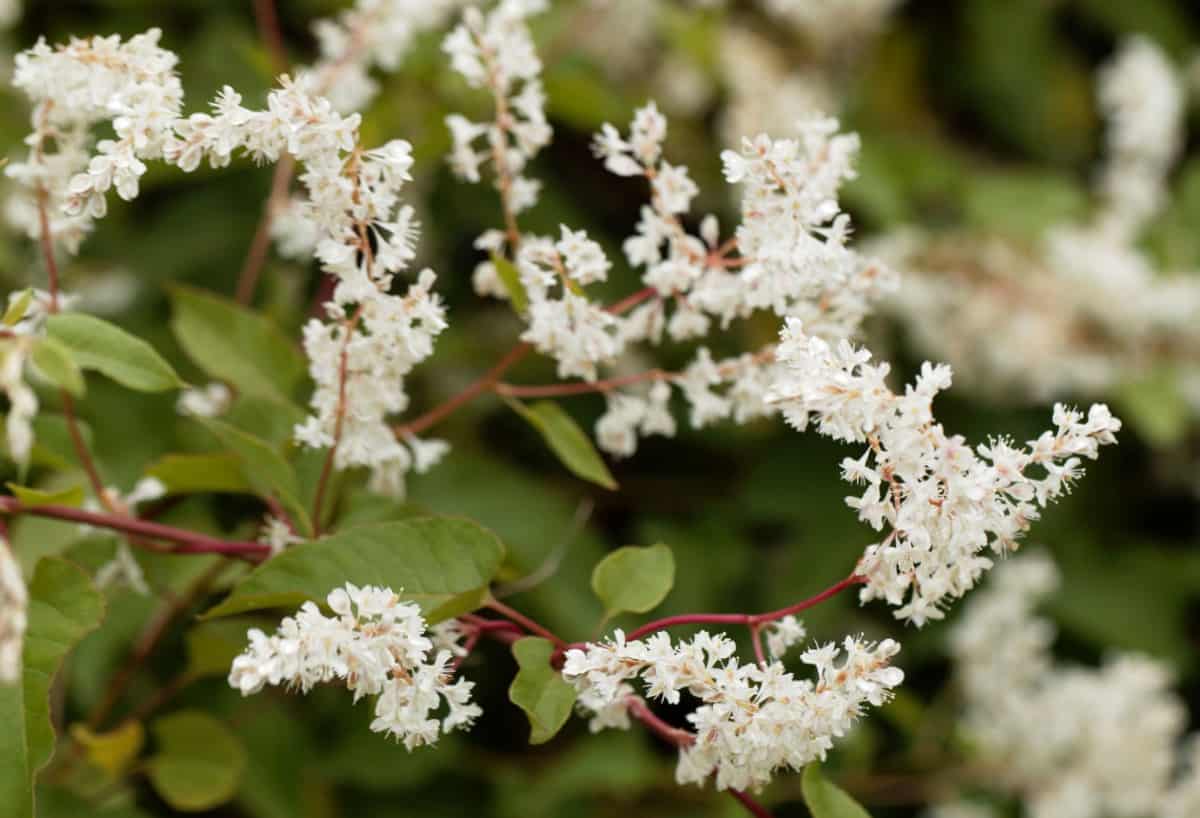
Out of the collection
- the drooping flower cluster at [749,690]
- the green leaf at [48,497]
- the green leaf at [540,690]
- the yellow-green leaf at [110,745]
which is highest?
the drooping flower cluster at [749,690]

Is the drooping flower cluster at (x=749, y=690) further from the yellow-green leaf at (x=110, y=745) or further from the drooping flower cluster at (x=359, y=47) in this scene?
the drooping flower cluster at (x=359, y=47)

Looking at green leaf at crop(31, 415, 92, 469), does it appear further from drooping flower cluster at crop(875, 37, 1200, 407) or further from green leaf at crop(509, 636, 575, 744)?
drooping flower cluster at crop(875, 37, 1200, 407)

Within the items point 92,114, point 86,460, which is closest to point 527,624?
point 86,460

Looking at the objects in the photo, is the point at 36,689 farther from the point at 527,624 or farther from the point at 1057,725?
the point at 1057,725

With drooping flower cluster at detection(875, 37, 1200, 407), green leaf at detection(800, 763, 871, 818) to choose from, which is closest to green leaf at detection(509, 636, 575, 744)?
green leaf at detection(800, 763, 871, 818)

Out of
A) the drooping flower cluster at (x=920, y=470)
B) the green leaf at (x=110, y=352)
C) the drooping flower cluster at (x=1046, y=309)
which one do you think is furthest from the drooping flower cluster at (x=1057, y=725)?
the green leaf at (x=110, y=352)
